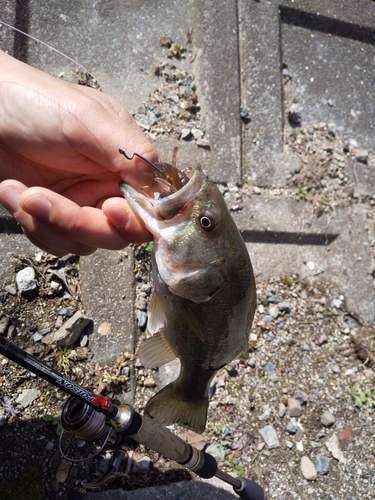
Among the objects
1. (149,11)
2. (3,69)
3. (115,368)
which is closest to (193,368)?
(115,368)

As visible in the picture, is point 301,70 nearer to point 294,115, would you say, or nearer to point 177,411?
point 294,115

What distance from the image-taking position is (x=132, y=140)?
201 cm

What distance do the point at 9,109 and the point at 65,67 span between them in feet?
5.41

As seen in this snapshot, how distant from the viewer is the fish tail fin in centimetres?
248

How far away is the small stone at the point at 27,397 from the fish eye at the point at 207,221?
167 centimetres

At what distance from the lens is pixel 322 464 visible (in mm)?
3406

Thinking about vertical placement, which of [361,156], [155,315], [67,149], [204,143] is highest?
[67,149]

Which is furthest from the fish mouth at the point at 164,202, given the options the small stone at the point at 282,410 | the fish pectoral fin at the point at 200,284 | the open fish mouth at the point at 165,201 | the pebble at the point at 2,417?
the small stone at the point at 282,410

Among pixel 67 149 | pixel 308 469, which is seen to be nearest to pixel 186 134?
pixel 67 149

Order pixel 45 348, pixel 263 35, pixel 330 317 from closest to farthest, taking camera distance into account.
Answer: pixel 45 348
pixel 330 317
pixel 263 35

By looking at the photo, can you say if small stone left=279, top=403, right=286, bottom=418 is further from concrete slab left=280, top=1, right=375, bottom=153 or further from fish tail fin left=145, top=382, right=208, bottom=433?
concrete slab left=280, top=1, right=375, bottom=153

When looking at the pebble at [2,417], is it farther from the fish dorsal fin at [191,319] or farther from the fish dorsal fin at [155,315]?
the fish dorsal fin at [191,319]

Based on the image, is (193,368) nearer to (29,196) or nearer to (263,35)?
(29,196)

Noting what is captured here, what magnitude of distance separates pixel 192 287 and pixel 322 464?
7.29 feet
